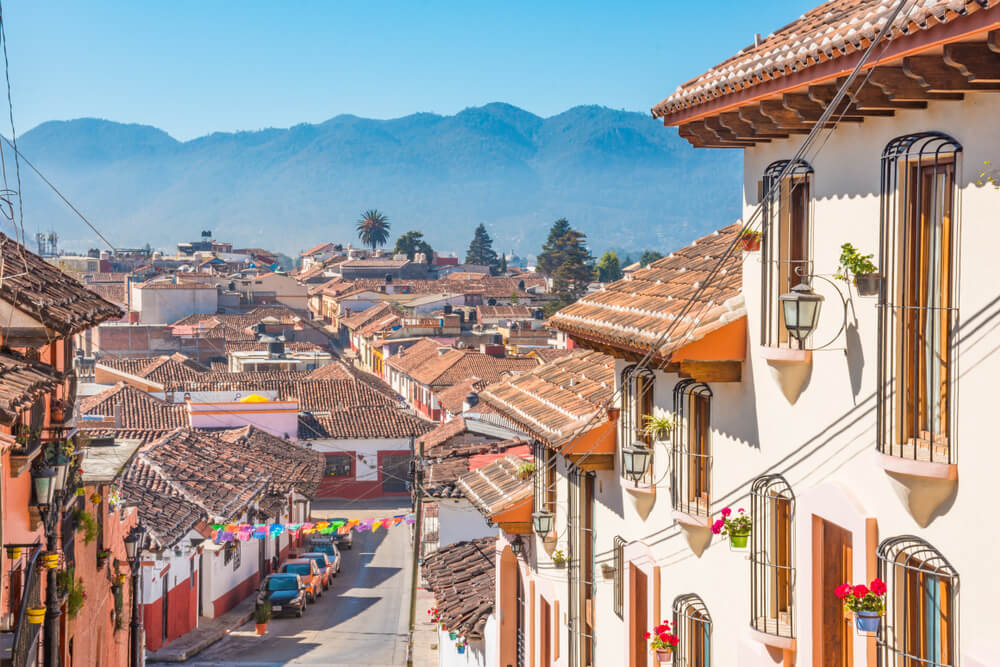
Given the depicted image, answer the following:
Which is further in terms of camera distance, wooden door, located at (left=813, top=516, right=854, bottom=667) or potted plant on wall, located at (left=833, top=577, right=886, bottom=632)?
wooden door, located at (left=813, top=516, right=854, bottom=667)

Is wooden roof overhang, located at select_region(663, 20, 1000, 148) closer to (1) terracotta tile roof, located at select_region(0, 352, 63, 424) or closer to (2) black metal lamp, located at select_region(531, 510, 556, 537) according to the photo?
(1) terracotta tile roof, located at select_region(0, 352, 63, 424)

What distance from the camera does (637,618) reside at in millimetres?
12312

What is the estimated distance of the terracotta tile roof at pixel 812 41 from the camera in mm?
5441

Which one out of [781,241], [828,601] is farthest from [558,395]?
[828,601]

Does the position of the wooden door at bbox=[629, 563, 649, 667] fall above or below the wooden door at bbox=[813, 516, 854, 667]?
below

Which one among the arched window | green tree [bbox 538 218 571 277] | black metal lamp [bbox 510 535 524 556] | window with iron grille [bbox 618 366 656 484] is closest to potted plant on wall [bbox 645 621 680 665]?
the arched window

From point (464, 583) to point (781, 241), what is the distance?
15.6m

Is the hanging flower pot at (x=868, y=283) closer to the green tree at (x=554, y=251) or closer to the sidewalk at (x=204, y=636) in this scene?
the sidewalk at (x=204, y=636)

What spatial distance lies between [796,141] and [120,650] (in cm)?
1750

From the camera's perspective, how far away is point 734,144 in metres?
9.20

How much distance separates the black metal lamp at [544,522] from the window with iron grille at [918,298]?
9.51 metres

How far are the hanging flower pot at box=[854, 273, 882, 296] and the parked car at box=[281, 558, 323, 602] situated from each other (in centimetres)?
2988

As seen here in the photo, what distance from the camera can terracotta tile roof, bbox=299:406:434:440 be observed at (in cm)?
5303

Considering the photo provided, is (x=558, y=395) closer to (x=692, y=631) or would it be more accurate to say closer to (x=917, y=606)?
(x=692, y=631)
